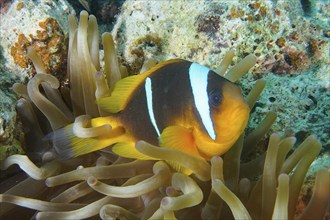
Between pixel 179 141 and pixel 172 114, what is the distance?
10cm

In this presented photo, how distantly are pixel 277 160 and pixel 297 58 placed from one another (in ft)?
2.64

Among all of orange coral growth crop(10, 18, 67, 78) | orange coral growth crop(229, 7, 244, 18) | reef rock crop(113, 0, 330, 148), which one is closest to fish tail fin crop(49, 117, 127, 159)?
orange coral growth crop(10, 18, 67, 78)

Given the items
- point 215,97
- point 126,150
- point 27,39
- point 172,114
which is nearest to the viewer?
point 215,97

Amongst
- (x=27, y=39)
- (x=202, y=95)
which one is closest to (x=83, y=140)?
(x=202, y=95)

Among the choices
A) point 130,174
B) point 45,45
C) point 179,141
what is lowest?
point 130,174

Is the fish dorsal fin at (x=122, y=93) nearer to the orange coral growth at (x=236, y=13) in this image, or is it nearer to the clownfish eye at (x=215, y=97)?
the clownfish eye at (x=215, y=97)

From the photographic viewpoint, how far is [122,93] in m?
1.42

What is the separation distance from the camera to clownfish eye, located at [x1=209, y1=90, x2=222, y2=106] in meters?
1.14

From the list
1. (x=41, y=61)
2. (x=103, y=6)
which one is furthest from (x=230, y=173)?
(x=103, y=6)

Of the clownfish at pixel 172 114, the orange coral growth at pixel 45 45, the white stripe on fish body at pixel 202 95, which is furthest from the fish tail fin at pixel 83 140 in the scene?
the orange coral growth at pixel 45 45

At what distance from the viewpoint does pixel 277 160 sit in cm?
129

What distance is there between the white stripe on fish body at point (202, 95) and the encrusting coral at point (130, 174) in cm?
12

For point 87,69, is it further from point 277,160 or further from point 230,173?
point 277,160

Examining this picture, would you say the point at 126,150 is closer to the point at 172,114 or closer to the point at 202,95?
the point at 172,114
